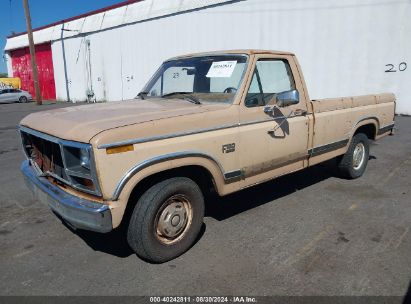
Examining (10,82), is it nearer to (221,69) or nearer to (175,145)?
(221,69)

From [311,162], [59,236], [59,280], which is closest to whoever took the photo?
[59,280]

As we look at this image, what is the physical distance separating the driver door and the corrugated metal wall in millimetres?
9568

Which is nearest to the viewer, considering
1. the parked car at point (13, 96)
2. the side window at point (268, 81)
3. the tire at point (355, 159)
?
the side window at point (268, 81)

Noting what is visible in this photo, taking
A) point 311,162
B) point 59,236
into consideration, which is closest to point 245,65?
point 311,162

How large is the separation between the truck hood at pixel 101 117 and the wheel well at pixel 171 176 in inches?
20.3

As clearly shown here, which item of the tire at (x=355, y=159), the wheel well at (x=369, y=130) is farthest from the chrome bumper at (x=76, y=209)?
the wheel well at (x=369, y=130)

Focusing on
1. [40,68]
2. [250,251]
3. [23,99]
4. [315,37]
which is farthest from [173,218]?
[40,68]

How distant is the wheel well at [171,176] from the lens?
10.8 feet

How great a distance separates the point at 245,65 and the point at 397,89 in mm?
10471

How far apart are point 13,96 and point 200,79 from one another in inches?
1148

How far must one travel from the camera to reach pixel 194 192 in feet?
11.3

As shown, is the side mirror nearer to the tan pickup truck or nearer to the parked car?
the tan pickup truck

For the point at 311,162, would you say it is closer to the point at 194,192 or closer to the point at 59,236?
the point at 194,192

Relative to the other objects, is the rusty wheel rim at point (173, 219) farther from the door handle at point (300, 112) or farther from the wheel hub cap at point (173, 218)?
the door handle at point (300, 112)
